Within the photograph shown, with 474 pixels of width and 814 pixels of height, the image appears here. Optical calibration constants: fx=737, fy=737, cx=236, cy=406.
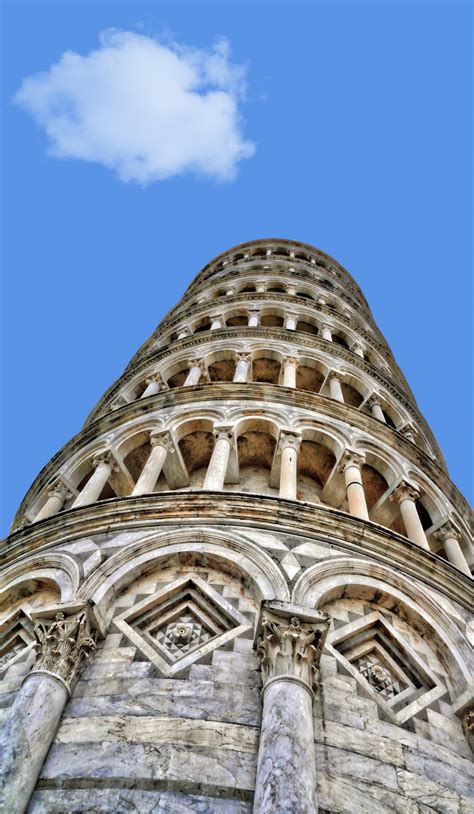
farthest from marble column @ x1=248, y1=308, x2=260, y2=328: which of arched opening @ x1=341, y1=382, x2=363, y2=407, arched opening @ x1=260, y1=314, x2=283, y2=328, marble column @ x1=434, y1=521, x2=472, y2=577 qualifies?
marble column @ x1=434, y1=521, x2=472, y2=577

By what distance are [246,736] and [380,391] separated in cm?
1285

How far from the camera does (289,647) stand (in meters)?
7.00

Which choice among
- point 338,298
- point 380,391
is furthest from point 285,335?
point 338,298

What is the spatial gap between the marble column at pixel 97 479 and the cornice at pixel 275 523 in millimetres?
1621

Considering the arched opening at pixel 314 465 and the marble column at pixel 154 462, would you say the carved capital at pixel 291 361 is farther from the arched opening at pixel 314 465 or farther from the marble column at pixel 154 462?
the marble column at pixel 154 462

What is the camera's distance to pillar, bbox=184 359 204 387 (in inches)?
653

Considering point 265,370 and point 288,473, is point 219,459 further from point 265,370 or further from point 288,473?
point 265,370

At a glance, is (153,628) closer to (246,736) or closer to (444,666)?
(246,736)

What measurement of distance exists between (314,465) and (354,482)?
1773mm

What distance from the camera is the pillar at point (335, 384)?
16.5m

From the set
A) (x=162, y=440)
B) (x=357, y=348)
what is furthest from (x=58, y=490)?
(x=357, y=348)

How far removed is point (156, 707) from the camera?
21.9 ft

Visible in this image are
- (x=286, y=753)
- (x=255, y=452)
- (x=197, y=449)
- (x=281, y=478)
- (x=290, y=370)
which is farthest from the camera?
(x=290, y=370)

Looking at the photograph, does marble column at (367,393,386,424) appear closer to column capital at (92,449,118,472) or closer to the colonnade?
the colonnade
